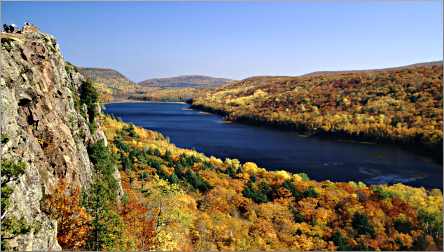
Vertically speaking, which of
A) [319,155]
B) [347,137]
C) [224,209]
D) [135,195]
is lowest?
[347,137]

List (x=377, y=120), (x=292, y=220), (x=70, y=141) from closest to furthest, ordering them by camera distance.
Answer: (x=70, y=141) → (x=292, y=220) → (x=377, y=120)

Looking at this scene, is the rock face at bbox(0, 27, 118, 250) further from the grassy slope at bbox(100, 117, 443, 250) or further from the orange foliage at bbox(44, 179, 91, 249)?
the grassy slope at bbox(100, 117, 443, 250)

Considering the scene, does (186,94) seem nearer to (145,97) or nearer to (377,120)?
(145,97)

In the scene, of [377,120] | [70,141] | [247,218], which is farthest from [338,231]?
[377,120]

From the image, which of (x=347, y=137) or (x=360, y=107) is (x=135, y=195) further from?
(x=360, y=107)

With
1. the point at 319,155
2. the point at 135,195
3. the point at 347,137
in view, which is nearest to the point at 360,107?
the point at 347,137

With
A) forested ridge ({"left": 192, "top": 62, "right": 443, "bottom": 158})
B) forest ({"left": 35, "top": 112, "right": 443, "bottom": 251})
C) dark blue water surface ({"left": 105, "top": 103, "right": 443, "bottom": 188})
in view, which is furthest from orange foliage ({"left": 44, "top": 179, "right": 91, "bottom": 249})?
forested ridge ({"left": 192, "top": 62, "right": 443, "bottom": 158})

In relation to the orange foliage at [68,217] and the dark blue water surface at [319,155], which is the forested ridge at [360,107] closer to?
the dark blue water surface at [319,155]
